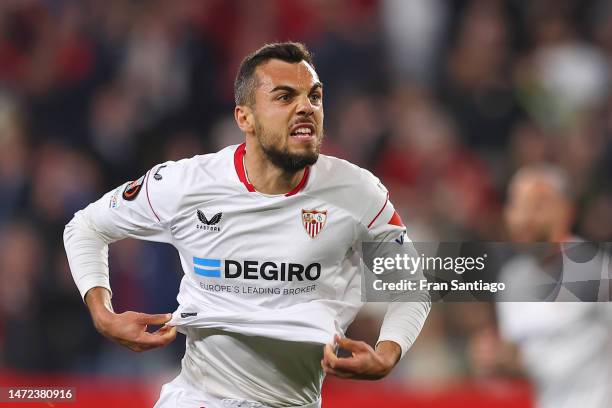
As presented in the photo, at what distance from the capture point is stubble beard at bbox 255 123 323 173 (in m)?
3.06

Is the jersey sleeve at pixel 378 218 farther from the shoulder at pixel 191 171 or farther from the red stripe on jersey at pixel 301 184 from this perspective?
the shoulder at pixel 191 171

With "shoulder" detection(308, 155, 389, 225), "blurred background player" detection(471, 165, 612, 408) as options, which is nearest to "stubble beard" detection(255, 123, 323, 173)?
"shoulder" detection(308, 155, 389, 225)

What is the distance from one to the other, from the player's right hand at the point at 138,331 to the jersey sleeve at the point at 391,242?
2.23 feet

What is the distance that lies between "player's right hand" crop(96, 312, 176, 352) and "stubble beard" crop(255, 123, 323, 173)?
599mm

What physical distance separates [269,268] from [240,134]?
11.3 ft

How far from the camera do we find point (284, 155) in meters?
Answer: 3.09

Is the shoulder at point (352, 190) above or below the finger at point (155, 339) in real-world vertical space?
above

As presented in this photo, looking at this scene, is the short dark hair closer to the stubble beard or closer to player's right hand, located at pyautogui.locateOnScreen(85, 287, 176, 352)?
the stubble beard

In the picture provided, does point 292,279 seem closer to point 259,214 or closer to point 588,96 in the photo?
point 259,214

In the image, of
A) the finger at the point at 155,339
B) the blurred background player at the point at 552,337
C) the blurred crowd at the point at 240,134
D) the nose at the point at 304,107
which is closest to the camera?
the finger at the point at 155,339

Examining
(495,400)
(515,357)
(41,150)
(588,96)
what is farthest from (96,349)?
(588,96)

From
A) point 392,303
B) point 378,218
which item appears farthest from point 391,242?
point 392,303

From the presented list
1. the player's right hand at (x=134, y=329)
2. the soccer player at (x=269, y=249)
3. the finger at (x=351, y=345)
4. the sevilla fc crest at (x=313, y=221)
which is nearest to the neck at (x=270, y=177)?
the soccer player at (x=269, y=249)

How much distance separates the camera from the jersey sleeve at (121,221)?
323cm
